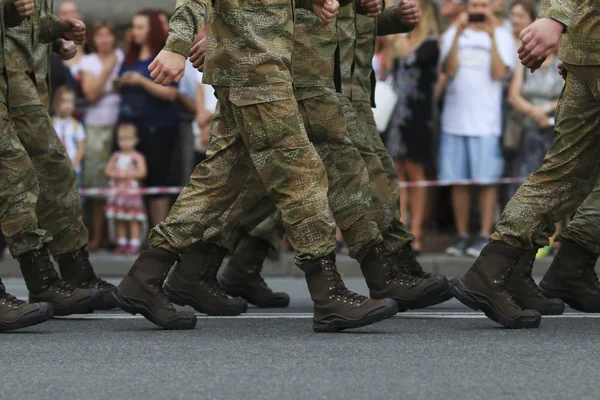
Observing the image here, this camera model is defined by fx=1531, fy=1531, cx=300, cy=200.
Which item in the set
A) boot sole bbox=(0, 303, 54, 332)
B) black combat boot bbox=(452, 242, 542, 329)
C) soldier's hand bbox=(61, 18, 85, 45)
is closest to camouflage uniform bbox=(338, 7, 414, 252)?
black combat boot bbox=(452, 242, 542, 329)

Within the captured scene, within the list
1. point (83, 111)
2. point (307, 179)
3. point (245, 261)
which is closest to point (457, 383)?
point (307, 179)

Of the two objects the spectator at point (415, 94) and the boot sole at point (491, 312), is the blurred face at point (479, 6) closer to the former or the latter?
the spectator at point (415, 94)

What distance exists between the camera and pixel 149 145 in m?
11.8

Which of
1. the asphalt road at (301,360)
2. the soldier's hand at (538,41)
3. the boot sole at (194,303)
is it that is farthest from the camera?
the boot sole at (194,303)

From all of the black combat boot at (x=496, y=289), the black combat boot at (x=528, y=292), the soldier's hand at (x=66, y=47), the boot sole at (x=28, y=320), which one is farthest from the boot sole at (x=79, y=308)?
the black combat boot at (x=528, y=292)

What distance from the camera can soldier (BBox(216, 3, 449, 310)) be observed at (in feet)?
21.4

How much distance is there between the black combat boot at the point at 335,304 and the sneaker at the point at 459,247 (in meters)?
5.21

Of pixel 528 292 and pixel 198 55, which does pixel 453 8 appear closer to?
pixel 528 292

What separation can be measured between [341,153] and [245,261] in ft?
3.77

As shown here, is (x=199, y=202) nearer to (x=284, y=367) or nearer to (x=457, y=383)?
(x=284, y=367)

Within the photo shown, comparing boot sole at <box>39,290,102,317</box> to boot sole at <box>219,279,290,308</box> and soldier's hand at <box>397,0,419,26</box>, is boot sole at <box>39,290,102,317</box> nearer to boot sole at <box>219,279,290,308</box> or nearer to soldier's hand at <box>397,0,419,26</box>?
boot sole at <box>219,279,290,308</box>

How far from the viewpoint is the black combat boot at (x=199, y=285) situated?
704 centimetres

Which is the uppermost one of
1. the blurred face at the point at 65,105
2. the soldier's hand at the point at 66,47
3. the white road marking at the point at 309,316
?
the soldier's hand at the point at 66,47

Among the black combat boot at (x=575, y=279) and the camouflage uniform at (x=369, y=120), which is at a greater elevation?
the camouflage uniform at (x=369, y=120)
